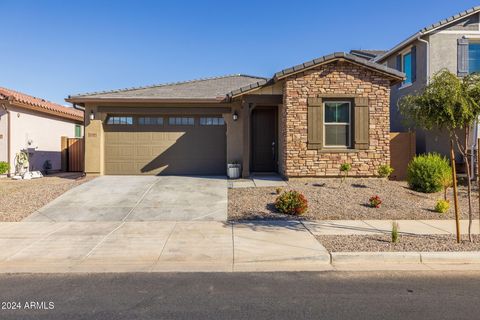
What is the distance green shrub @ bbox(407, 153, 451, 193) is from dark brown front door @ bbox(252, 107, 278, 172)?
17.5 feet

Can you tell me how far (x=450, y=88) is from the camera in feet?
20.2

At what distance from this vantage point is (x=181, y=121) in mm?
14531

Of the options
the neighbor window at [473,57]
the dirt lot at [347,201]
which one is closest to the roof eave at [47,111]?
the dirt lot at [347,201]

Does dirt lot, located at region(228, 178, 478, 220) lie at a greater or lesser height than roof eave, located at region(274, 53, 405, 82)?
lesser

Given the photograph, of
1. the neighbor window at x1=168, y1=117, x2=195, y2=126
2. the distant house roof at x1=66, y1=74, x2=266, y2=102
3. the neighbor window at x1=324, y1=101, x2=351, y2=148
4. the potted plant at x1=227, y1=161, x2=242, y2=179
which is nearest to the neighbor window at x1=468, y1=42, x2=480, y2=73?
the neighbor window at x1=324, y1=101, x2=351, y2=148

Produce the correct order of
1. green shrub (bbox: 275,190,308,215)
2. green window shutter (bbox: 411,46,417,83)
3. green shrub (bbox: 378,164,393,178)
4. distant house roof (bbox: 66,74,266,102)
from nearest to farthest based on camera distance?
green shrub (bbox: 275,190,308,215) → green shrub (bbox: 378,164,393,178) → distant house roof (bbox: 66,74,266,102) → green window shutter (bbox: 411,46,417,83)

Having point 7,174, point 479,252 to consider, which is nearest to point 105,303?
point 479,252

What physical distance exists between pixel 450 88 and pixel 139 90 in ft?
40.0

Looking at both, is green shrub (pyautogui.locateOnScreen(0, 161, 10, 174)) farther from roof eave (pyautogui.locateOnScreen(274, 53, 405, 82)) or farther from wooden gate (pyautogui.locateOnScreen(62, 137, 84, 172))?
roof eave (pyautogui.locateOnScreen(274, 53, 405, 82))

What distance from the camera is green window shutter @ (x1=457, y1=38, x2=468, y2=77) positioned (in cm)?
1398

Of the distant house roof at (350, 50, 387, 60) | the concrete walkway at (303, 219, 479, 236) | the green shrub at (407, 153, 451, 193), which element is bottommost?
the concrete walkway at (303, 219, 479, 236)

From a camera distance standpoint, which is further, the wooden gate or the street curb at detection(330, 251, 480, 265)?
the wooden gate

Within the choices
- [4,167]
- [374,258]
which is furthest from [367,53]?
[4,167]

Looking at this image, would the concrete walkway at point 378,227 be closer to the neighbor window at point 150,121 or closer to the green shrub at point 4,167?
the neighbor window at point 150,121
